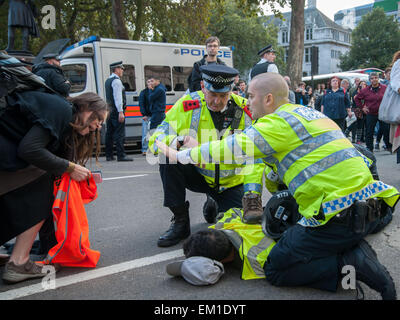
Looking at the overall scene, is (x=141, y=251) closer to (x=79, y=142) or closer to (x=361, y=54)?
(x=79, y=142)

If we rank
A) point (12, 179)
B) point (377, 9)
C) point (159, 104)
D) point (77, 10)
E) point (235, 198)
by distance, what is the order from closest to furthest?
point (12, 179), point (235, 198), point (159, 104), point (77, 10), point (377, 9)

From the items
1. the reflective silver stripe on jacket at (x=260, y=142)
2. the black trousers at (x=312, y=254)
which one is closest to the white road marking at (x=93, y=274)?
the black trousers at (x=312, y=254)

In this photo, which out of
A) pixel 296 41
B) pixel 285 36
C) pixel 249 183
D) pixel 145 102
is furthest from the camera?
pixel 285 36

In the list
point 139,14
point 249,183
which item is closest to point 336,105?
point 249,183

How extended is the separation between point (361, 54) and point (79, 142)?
5517cm

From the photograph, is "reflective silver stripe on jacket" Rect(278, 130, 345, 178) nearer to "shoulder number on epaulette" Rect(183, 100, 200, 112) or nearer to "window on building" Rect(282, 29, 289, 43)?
"shoulder number on epaulette" Rect(183, 100, 200, 112)

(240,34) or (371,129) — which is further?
(240,34)

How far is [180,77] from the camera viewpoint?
42.3 feet

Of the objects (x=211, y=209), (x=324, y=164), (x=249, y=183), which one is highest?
(x=324, y=164)

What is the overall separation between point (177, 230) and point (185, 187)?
0.38m

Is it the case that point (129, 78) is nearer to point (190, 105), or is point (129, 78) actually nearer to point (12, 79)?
point (190, 105)

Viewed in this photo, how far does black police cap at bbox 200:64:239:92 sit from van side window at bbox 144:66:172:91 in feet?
28.9
